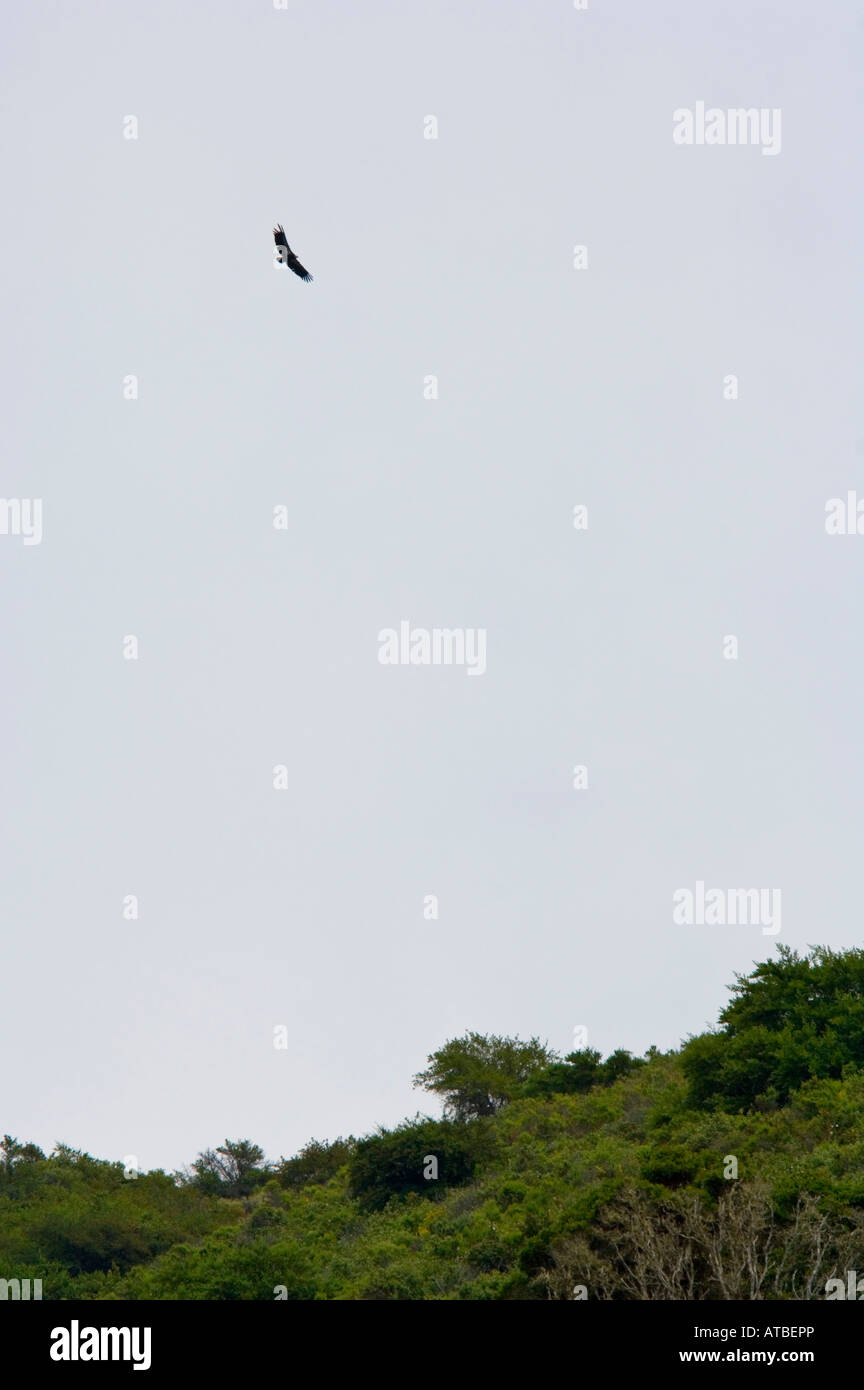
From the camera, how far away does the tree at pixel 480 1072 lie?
73500mm

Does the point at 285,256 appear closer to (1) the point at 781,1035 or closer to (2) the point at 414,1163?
(1) the point at 781,1035

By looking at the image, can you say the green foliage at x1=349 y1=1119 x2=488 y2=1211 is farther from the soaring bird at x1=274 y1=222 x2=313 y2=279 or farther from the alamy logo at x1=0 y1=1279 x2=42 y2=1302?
the soaring bird at x1=274 y1=222 x2=313 y2=279

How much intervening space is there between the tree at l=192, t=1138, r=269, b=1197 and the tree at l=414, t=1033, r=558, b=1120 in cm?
1287

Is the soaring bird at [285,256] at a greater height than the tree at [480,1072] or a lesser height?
greater

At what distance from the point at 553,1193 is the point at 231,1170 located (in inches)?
1709

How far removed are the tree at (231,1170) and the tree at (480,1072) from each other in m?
12.9

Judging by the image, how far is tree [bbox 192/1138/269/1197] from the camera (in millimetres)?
83688
